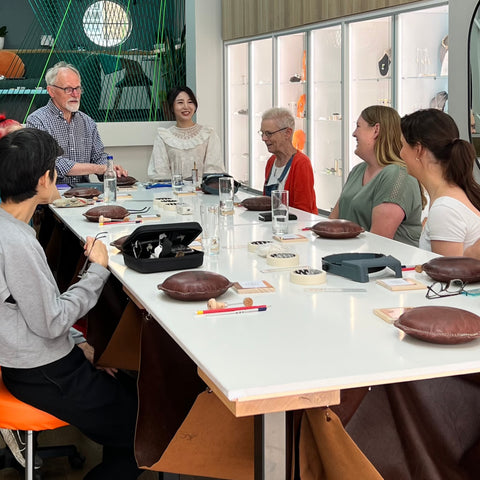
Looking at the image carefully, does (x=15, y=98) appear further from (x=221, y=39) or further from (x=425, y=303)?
(x=425, y=303)

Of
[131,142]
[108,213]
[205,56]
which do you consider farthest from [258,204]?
[205,56]

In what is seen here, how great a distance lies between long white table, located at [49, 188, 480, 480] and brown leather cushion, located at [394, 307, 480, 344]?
0.03 m

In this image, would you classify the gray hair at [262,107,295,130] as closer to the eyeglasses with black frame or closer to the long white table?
the long white table

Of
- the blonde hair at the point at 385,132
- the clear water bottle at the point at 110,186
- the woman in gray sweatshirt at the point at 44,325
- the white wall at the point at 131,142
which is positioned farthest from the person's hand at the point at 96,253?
the white wall at the point at 131,142

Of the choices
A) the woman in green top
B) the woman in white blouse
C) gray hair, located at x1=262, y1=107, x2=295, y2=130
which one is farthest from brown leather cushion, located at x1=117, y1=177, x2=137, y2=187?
the woman in green top

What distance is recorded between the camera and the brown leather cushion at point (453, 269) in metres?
2.24

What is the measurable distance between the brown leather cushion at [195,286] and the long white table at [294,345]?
0.03 metres

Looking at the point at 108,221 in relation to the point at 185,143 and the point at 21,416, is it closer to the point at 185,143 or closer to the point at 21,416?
the point at 21,416

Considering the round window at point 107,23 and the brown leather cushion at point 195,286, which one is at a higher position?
the round window at point 107,23

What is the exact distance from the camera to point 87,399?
2.31m

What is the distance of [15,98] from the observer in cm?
814

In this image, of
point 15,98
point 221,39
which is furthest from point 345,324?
point 221,39

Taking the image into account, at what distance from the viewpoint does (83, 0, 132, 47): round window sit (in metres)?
8.55

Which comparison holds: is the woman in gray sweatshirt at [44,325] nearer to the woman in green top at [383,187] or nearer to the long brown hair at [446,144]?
the long brown hair at [446,144]
